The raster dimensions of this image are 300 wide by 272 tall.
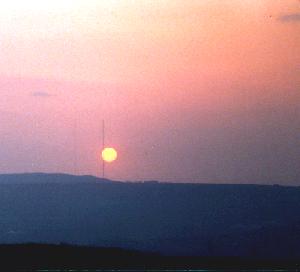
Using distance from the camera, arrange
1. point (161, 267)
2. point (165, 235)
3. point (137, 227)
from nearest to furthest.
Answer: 1. point (161, 267)
2. point (165, 235)
3. point (137, 227)

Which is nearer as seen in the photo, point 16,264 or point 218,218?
point 16,264

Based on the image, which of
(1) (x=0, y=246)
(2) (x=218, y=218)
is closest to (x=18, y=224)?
(2) (x=218, y=218)

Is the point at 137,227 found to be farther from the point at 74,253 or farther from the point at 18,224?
the point at 74,253

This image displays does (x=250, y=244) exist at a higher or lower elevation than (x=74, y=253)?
lower

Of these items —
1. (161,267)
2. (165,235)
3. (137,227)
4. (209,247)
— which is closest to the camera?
(161,267)

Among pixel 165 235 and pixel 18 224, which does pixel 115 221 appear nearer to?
pixel 18 224

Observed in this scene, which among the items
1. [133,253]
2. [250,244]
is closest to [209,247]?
[250,244]
